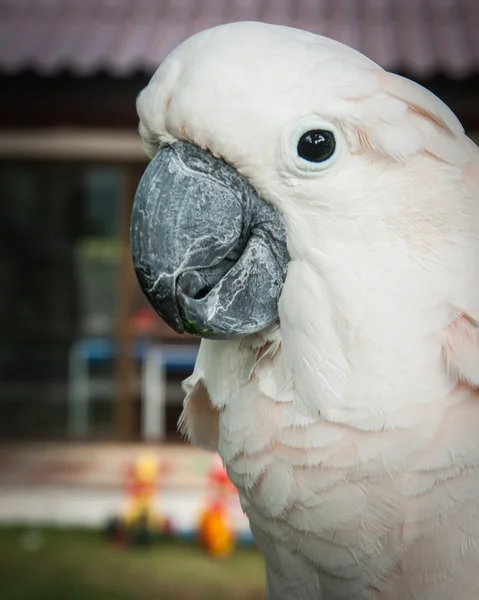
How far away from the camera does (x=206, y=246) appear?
35.3 inches

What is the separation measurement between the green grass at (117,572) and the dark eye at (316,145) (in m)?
2.75

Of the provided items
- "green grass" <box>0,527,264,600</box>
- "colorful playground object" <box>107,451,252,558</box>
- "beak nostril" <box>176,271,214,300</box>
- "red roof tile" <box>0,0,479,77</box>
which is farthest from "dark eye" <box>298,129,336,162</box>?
"colorful playground object" <box>107,451,252,558</box>

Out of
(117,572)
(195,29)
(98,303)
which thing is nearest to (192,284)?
(117,572)

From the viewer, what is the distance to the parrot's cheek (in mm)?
898

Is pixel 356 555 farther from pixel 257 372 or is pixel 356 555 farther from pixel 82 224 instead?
pixel 82 224

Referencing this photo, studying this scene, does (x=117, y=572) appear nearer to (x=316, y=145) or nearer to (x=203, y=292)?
(x=203, y=292)

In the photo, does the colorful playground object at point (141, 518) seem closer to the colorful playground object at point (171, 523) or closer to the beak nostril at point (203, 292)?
the colorful playground object at point (171, 523)

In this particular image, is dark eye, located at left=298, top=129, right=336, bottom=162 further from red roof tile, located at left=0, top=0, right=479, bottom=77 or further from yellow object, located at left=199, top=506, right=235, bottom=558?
yellow object, located at left=199, top=506, right=235, bottom=558

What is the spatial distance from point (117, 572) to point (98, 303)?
7.63 ft

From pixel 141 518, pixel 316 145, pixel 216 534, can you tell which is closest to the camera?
pixel 316 145

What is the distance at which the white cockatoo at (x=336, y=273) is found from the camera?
86 cm

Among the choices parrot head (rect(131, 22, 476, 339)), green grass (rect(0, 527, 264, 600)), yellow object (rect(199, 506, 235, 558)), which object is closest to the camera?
parrot head (rect(131, 22, 476, 339))

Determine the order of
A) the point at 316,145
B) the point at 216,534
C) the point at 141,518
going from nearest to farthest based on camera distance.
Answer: the point at 316,145, the point at 216,534, the point at 141,518

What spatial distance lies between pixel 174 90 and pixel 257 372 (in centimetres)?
40
